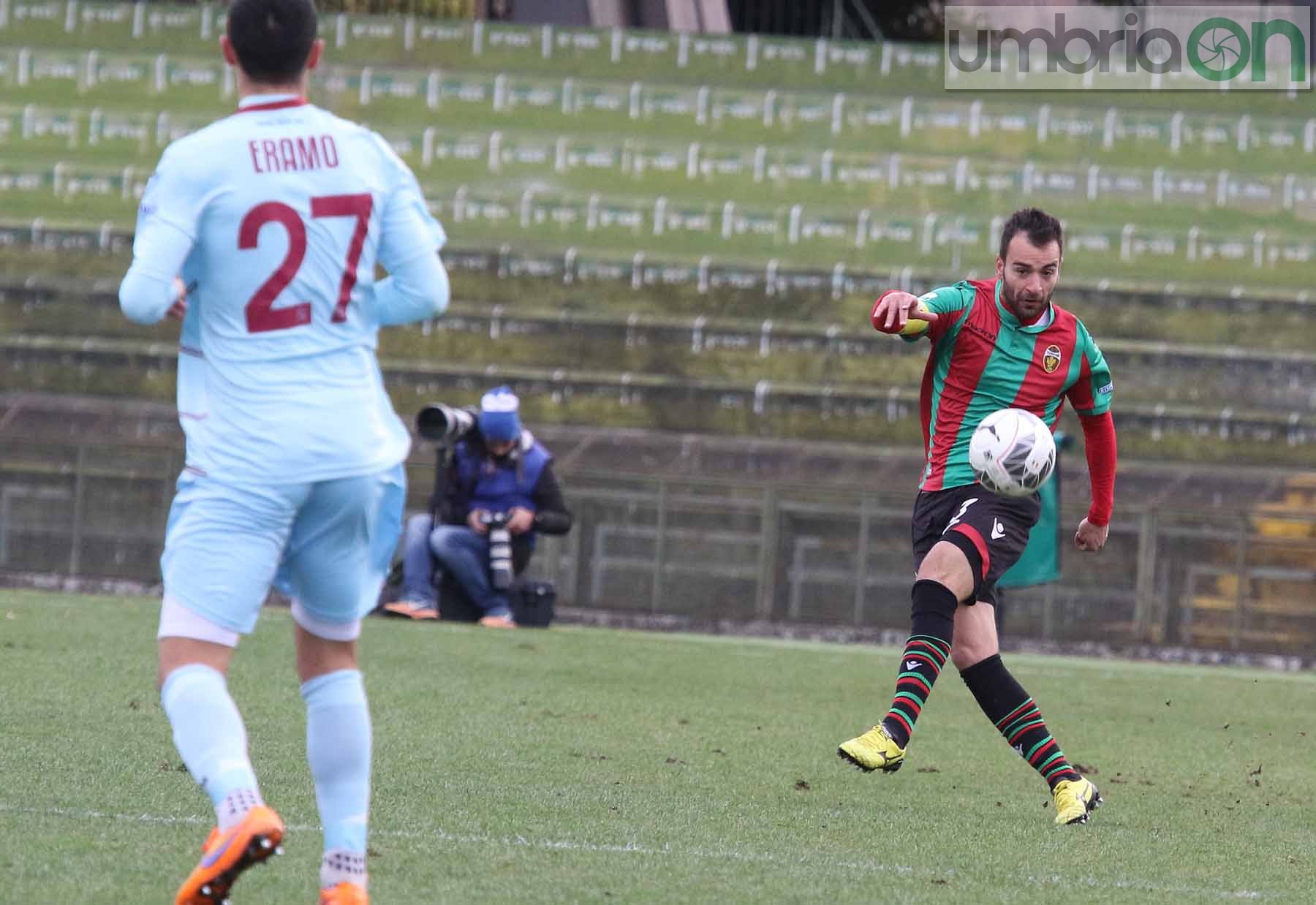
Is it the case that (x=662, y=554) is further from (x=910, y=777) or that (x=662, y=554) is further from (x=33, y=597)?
(x=910, y=777)

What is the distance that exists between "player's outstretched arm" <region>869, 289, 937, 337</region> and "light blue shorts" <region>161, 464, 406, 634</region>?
2.35m

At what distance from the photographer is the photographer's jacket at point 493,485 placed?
13.0 m

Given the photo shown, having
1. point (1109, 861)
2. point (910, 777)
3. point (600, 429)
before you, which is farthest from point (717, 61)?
point (1109, 861)

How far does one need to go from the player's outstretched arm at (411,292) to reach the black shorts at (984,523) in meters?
2.73

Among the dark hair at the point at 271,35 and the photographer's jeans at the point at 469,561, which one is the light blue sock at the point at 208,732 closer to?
the dark hair at the point at 271,35

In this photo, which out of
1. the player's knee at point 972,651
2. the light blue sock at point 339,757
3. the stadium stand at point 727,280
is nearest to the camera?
the light blue sock at point 339,757

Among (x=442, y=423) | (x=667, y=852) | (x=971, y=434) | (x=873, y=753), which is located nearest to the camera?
(x=667, y=852)

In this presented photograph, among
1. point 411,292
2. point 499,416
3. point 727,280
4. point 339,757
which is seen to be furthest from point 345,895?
point 727,280

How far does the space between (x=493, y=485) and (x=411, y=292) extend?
934cm

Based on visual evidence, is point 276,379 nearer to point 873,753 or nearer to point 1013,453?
point 873,753

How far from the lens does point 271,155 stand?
3611 millimetres

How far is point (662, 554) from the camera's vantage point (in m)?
15.0

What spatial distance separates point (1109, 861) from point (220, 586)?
2.68 meters

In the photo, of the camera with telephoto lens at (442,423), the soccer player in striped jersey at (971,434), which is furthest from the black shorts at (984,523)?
the camera with telephoto lens at (442,423)
